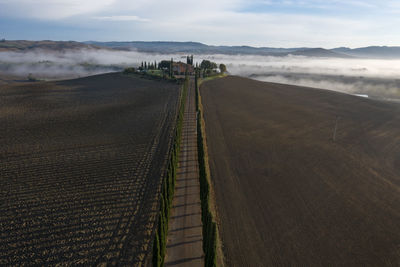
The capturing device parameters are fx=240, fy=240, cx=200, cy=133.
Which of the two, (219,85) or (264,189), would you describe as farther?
(219,85)

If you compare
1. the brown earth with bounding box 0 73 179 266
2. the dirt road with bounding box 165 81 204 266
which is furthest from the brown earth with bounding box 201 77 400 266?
the brown earth with bounding box 0 73 179 266

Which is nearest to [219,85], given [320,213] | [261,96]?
[261,96]

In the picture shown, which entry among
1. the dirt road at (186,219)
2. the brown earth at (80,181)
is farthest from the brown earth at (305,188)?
the brown earth at (80,181)

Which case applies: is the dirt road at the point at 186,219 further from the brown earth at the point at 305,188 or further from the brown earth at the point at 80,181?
the brown earth at the point at 305,188

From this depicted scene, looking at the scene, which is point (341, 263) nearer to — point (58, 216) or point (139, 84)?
point (58, 216)

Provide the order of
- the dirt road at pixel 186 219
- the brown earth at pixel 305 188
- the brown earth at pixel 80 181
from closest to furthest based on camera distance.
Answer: the dirt road at pixel 186 219 < the brown earth at pixel 80 181 < the brown earth at pixel 305 188

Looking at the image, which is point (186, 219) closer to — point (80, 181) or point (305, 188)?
point (80, 181)
